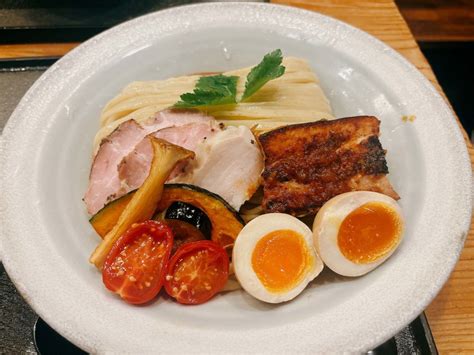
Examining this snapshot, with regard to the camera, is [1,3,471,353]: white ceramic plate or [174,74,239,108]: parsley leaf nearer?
[1,3,471,353]: white ceramic plate

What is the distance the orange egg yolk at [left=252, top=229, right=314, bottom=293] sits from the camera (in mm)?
1940

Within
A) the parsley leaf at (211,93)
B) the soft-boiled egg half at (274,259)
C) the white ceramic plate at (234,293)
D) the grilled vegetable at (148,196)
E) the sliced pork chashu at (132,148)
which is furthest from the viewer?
the parsley leaf at (211,93)

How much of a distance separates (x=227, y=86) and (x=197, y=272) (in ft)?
3.47

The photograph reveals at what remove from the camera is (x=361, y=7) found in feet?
12.3

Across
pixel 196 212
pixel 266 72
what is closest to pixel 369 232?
pixel 196 212

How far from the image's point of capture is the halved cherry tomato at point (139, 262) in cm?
194

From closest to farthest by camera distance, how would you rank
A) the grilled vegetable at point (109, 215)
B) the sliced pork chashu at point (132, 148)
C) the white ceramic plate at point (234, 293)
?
the white ceramic plate at point (234, 293), the grilled vegetable at point (109, 215), the sliced pork chashu at point (132, 148)

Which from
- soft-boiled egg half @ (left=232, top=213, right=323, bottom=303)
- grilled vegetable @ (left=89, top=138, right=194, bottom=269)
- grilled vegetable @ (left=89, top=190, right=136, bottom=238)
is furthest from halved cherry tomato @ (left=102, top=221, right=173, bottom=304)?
soft-boiled egg half @ (left=232, top=213, right=323, bottom=303)

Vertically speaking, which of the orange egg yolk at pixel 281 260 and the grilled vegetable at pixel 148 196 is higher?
the grilled vegetable at pixel 148 196

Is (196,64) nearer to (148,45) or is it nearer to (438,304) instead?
(148,45)

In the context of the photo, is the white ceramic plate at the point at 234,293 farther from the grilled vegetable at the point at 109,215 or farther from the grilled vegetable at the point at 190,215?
the grilled vegetable at the point at 190,215

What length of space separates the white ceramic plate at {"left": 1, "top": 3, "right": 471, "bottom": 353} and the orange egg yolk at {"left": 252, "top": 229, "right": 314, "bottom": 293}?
11 cm

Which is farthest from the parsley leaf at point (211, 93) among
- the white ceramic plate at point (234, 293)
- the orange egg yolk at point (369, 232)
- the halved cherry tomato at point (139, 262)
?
the orange egg yolk at point (369, 232)

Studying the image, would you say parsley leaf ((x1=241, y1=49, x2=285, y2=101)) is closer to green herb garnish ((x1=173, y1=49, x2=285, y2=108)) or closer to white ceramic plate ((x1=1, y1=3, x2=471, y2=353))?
green herb garnish ((x1=173, y1=49, x2=285, y2=108))
